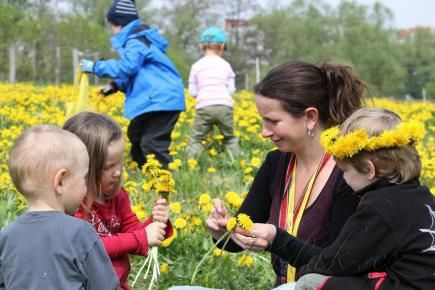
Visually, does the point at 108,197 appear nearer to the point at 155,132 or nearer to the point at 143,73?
the point at 155,132

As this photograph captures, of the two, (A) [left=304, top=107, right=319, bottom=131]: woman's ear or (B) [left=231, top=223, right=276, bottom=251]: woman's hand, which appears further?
(A) [left=304, top=107, right=319, bottom=131]: woman's ear

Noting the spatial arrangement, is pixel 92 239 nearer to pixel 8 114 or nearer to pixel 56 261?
pixel 56 261

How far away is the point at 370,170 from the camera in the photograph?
6.77 feet

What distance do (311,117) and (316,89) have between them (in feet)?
0.40

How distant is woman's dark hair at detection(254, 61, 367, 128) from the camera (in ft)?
8.39

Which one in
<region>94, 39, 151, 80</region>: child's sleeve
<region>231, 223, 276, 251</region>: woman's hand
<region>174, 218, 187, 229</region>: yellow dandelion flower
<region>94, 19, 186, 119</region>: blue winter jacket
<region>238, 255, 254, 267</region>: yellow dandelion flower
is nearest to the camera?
<region>231, 223, 276, 251</region>: woman's hand

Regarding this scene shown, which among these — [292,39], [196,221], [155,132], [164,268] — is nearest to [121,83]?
[155,132]

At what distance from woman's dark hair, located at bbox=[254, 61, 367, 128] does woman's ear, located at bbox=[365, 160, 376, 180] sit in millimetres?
555

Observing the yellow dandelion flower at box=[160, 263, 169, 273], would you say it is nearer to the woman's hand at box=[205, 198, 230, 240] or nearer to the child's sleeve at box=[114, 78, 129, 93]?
the woman's hand at box=[205, 198, 230, 240]

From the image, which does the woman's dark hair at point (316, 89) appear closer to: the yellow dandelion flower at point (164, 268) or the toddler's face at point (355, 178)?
the toddler's face at point (355, 178)

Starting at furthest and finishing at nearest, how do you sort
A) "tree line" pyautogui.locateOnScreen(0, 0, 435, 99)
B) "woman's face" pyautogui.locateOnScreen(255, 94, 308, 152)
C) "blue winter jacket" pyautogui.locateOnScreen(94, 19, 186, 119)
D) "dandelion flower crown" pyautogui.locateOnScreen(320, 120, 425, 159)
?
"tree line" pyautogui.locateOnScreen(0, 0, 435, 99)
"blue winter jacket" pyautogui.locateOnScreen(94, 19, 186, 119)
"woman's face" pyautogui.locateOnScreen(255, 94, 308, 152)
"dandelion flower crown" pyautogui.locateOnScreen(320, 120, 425, 159)

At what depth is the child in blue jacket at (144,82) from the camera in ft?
18.2

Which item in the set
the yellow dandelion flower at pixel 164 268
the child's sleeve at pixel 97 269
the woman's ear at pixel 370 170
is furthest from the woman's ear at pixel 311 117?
the yellow dandelion flower at pixel 164 268

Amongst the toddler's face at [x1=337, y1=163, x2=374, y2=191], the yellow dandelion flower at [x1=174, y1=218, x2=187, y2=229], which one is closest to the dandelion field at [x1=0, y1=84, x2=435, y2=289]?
the yellow dandelion flower at [x1=174, y1=218, x2=187, y2=229]
